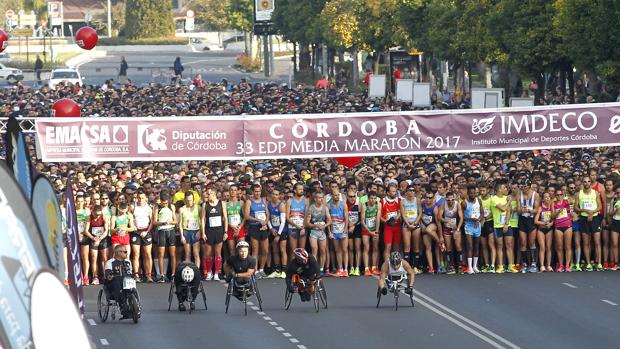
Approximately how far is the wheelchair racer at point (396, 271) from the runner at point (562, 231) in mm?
4435

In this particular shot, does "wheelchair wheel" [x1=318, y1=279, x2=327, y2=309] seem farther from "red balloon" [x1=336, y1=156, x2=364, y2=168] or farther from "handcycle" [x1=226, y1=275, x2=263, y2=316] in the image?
"red balloon" [x1=336, y1=156, x2=364, y2=168]

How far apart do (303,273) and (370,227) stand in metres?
3.79

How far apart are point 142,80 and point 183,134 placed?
224 ft

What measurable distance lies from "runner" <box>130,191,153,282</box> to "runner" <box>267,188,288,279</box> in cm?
193

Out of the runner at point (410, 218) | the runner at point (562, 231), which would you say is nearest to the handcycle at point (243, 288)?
the runner at point (410, 218)

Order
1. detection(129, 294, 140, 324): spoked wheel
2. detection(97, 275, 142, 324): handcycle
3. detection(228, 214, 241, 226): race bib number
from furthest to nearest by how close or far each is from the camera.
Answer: detection(228, 214, 241, 226): race bib number
detection(129, 294, 140, 324): spoked wheel
detection(97, 275, 142, 324): handcycle

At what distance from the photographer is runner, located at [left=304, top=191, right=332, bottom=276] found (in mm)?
24750

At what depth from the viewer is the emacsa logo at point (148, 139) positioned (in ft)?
84.8

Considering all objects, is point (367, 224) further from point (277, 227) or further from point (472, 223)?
point (472, 223)

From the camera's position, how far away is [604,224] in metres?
25.2

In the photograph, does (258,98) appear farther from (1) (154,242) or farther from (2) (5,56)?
(2) (5,56)

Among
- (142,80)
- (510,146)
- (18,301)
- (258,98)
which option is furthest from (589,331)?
(142,80)

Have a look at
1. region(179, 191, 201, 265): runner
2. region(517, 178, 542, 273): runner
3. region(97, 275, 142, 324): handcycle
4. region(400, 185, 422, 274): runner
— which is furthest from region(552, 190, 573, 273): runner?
region(97, 275, 142, 324): handcycle

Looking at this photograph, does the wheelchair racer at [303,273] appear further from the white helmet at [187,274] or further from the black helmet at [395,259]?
the white helmet at [187,274]
